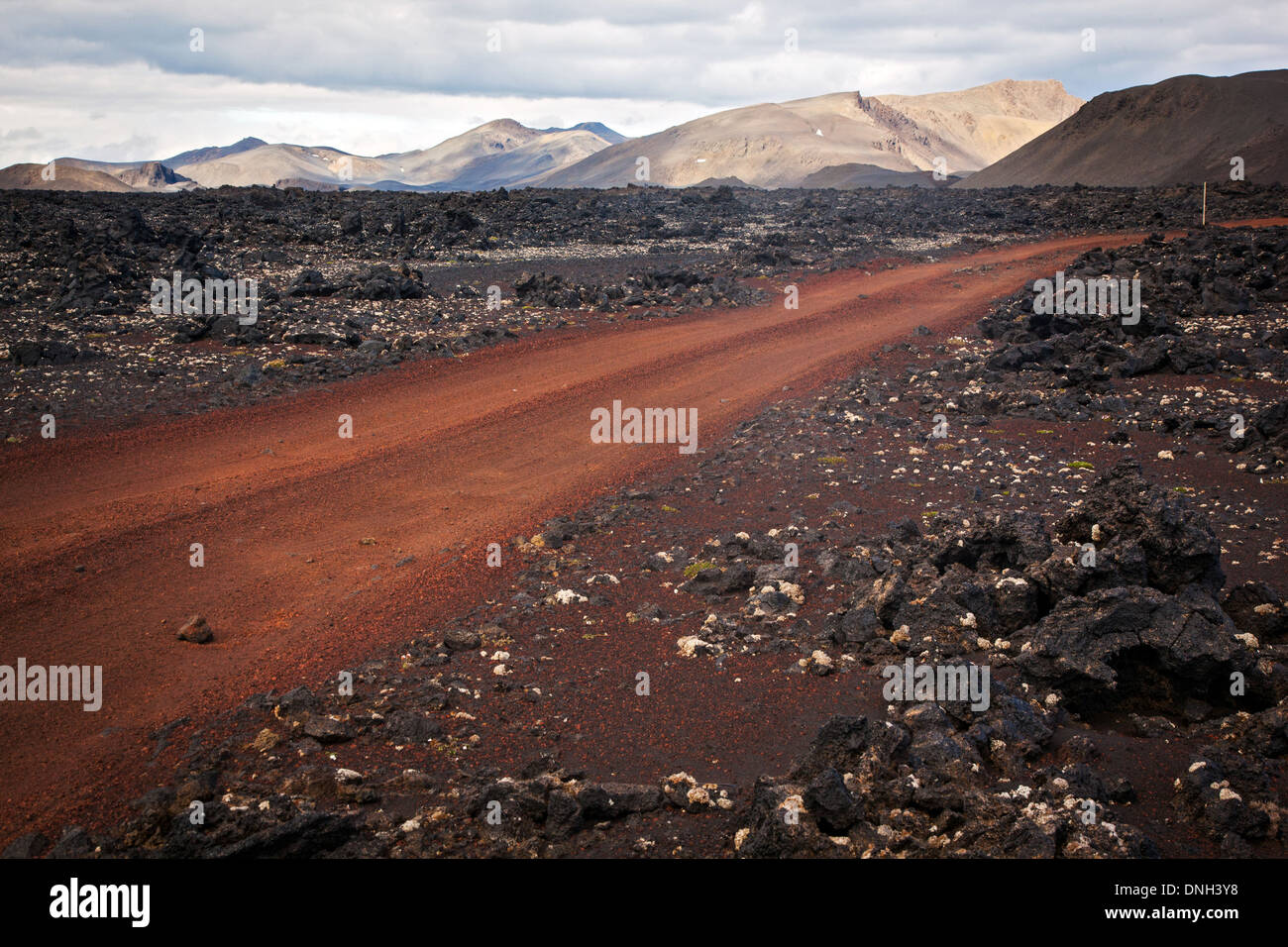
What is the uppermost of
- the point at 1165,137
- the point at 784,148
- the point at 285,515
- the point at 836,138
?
the point at 836,138

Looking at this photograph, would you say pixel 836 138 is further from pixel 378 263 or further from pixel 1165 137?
pixel 378 263

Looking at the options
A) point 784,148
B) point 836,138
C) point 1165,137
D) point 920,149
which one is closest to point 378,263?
point 1165,137

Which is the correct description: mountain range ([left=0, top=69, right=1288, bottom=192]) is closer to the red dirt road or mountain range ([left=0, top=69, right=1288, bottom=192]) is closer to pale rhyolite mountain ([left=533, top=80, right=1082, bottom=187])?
pale rhyolite mountain ([left=533, top=80, right=1082, bottom=187])

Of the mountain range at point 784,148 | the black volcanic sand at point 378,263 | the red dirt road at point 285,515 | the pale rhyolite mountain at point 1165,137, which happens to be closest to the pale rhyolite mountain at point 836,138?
the mountain range at point 784,148

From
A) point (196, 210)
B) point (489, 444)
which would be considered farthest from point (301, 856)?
point (196, 210)

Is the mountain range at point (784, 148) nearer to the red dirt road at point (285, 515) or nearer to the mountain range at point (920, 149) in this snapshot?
the mountain range at point (920, 149)

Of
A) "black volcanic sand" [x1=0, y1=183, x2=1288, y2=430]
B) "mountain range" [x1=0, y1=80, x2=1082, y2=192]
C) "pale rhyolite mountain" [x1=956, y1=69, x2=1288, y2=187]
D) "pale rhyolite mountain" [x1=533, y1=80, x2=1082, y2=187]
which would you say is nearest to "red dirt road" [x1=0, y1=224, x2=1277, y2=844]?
"black volcanic sand" [x1=0, y1=183, x2=1288, y2=430]

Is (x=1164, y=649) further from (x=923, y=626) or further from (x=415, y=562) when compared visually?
(x=415, y=562)
